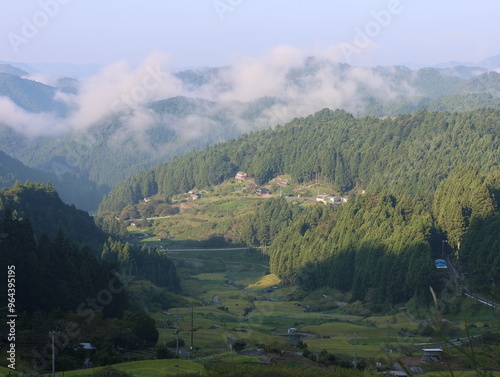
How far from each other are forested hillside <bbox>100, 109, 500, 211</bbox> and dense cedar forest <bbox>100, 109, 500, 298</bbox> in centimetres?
26

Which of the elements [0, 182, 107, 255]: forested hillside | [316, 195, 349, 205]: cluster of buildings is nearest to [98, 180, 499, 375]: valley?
[0, 182, 107, 255]: forested hillside

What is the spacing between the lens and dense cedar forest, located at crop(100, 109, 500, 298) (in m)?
61.9

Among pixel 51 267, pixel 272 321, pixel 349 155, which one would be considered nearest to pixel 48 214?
pixel 51 267

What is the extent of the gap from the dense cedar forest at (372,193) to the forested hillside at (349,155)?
0.26m

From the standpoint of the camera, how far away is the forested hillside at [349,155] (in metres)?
115

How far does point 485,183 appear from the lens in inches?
2771

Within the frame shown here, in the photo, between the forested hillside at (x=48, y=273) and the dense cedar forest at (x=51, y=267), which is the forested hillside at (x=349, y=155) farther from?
the forested hillside at (x=48, y=273)

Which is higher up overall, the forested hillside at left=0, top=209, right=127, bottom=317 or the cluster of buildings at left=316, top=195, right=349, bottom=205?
the cluster of buildings at left=316, top=195, right=349, bottom=205

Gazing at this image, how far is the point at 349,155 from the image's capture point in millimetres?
133000

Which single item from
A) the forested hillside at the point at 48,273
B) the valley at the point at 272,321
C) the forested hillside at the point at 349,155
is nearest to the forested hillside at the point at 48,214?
the valley at the point at 272,321

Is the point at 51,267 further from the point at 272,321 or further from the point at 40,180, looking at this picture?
the point at 40,180

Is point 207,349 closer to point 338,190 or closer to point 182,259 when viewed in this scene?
point 182,259

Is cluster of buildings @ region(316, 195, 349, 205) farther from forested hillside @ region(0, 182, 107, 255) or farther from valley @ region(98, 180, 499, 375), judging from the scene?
forested hillside @ region(0, 182, 107, 255)

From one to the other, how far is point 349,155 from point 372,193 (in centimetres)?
5231
